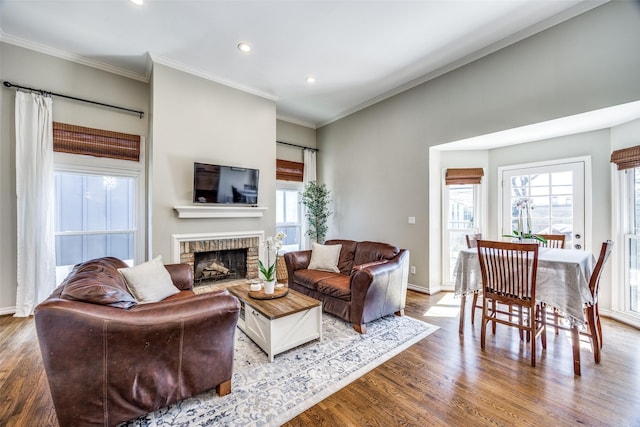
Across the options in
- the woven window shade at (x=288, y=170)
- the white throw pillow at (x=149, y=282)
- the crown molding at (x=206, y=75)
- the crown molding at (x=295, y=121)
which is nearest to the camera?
the white throw pillow at (x=149, y=282)

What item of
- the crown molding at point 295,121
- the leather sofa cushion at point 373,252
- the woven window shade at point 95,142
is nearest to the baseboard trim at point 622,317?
the leather sofa cushion at point 373,252

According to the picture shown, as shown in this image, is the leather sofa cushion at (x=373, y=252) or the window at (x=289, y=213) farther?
the window at (x=289, y=213)

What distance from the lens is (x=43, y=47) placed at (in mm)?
3283

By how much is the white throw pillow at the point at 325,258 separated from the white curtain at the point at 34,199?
328 cm

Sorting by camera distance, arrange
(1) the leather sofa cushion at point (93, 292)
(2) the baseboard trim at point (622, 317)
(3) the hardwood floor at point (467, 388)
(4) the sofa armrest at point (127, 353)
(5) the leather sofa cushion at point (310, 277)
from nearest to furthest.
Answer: (4) the sofa armrest at point (127, 353), (1) the leather sofa cushion at point (93, 292), (3) the hardwood floor at point (467, 388), (2) the baseboard trim at point (622, 317), (5) the leather sofa cushion at point (310, 277)

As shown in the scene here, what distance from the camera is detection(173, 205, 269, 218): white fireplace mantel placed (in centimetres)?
374

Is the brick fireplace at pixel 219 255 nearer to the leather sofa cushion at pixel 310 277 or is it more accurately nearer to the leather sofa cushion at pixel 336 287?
the leather sofa cushion at pixel 310 277

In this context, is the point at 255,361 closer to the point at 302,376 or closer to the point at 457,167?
the point at 302,376

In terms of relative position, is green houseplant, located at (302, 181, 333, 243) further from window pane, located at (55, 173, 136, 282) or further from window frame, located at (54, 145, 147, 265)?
window pane, located at (55, 173, 136, 282)

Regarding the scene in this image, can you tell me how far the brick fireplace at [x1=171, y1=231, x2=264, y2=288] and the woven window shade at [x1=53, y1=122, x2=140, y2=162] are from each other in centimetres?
142

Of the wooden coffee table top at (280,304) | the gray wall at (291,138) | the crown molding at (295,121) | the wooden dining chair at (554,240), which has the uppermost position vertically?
the crown molding at (295,121)

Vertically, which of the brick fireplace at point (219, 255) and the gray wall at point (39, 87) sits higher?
the gray wall at point (39, 87)

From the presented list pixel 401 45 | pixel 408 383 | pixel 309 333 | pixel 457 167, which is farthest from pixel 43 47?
pixel 457 167

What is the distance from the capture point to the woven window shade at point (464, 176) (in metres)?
4.16
